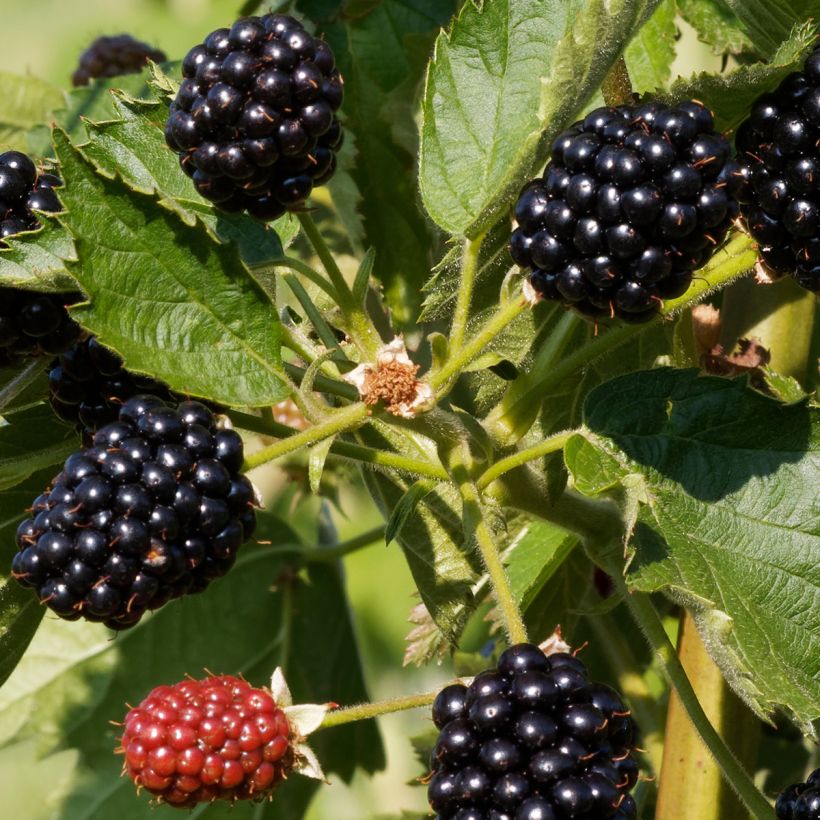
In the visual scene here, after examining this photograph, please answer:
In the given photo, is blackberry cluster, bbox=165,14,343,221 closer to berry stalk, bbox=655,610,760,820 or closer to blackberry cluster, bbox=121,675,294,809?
blackberry cluster, bbox=121,675,294,809

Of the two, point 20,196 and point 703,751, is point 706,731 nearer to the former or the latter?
point 703,751

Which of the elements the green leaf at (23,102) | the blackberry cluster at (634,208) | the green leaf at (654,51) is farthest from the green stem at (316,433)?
the green leaf at (23,102)

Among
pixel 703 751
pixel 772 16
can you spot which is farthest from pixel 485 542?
pixel 772 16

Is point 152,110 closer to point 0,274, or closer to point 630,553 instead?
point 0,274

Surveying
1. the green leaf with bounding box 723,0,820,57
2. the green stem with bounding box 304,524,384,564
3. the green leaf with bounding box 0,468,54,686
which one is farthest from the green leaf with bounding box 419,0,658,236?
the green stem with bounding box 304,524,384,564

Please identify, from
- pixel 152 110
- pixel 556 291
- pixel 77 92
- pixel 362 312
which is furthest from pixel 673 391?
pixel 77 92

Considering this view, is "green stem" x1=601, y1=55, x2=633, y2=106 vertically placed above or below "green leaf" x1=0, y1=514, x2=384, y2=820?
above

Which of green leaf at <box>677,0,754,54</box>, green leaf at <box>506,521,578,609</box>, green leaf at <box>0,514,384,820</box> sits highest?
green leaf at <box>677,0,754,54</box>
